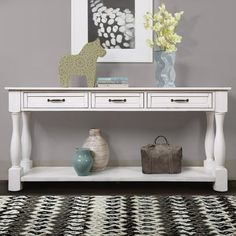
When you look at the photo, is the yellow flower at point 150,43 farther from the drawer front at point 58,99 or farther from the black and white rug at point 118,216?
the black and white rug at point 118,216

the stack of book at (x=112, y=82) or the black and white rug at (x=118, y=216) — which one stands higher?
the stack of book at (x=112, y=82)

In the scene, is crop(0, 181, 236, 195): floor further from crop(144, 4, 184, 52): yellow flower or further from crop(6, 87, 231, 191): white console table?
crop(144, 4, 184, 52): yellow flower

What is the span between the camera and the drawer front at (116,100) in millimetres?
2562

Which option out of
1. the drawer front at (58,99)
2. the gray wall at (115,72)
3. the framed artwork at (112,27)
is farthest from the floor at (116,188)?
the framed artwork at (112,27)

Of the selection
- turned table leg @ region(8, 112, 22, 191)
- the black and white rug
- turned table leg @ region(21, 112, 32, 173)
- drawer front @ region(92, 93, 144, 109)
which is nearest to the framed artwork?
drawer front @ region(92, 93, 144, 109)

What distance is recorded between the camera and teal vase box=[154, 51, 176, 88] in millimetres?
2723

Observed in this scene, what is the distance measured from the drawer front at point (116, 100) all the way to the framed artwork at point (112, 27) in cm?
45

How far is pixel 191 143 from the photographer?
2988 mm

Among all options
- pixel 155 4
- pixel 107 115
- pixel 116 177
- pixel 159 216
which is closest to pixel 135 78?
pixel 107 115

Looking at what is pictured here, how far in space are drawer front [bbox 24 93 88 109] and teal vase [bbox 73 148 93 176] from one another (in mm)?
291

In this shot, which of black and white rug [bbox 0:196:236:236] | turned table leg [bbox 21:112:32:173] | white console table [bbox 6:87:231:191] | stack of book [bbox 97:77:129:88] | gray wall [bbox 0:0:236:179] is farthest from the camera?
gray wall [bbox 0:0:236:179]

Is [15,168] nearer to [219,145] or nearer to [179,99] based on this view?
[179,99]

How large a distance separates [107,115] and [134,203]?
38.9 inches

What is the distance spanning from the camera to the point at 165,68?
2730 mm
